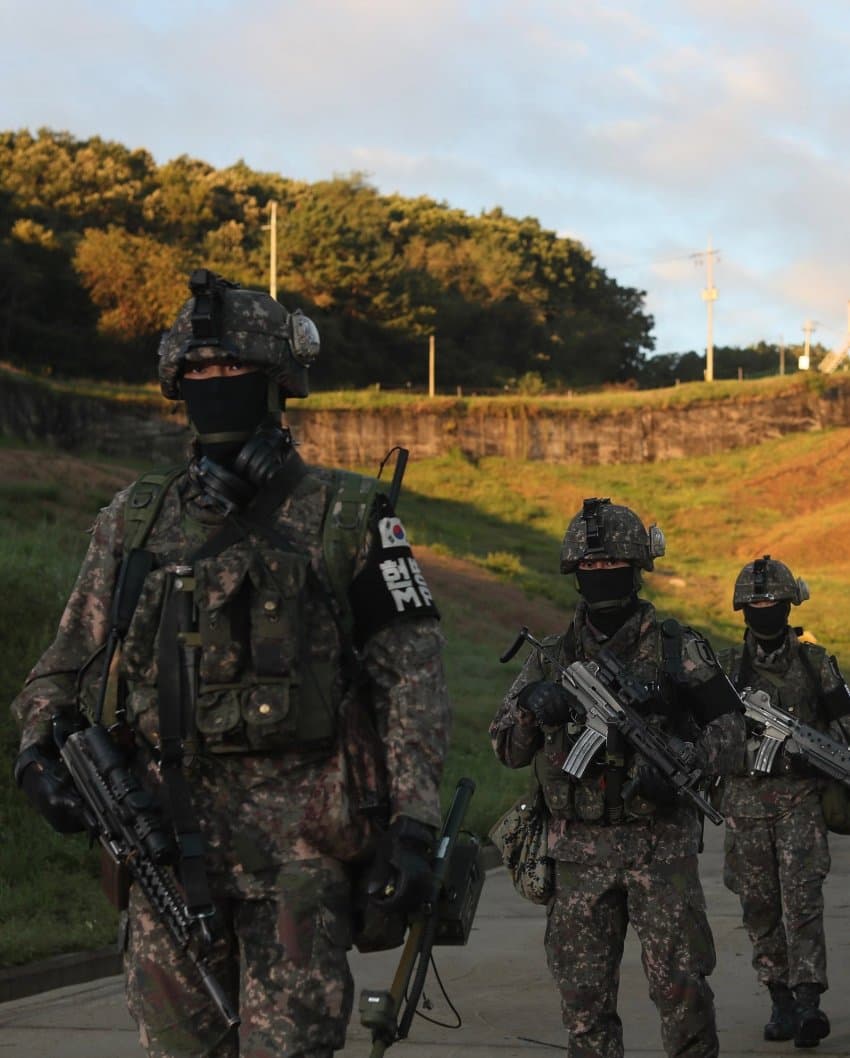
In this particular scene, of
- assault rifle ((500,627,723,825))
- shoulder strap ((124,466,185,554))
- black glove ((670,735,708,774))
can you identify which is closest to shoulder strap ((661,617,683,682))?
assault rifle ((500,627,723,825))

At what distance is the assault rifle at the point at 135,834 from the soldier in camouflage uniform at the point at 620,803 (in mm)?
2265

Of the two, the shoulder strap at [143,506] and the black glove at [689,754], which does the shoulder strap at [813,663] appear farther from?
the shoulder strap at [143,506]

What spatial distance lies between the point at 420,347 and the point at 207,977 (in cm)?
6683

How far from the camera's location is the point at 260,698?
3.57 meters

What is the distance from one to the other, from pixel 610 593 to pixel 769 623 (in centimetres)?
232

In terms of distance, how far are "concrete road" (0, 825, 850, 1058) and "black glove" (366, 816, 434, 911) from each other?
3.57 m

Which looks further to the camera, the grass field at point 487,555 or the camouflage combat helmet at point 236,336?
the grass field at point 487,555

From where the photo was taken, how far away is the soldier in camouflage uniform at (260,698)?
3.56m

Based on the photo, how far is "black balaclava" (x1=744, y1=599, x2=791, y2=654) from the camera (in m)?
8.03

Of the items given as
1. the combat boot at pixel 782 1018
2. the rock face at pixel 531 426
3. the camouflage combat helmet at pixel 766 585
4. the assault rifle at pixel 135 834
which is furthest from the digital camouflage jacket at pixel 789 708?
the rock face at pixel 531 426

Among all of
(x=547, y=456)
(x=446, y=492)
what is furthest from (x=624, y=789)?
(x=547, y=456)

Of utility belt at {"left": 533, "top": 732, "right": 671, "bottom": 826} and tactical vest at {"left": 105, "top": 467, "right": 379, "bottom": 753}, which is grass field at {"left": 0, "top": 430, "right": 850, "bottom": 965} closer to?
utility belt at {"left": 533, "top": 732, "right": 671, "bottom": 826}

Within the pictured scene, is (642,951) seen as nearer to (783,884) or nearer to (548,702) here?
(548,702)

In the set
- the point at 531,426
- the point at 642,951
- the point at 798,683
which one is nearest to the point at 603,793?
the point at 642,951
